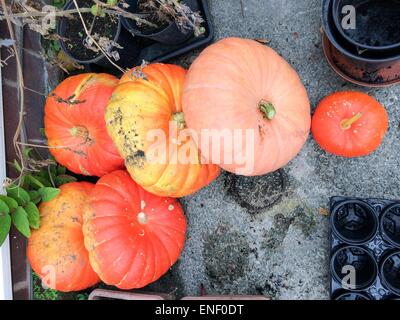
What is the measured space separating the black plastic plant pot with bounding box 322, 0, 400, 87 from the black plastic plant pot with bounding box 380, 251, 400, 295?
0.65m

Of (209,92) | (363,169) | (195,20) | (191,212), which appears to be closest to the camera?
(209,92)

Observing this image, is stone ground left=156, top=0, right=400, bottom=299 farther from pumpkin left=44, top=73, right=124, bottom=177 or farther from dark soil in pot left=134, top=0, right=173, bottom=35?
pumpkin left=44, top=73, right=124, bottom=177

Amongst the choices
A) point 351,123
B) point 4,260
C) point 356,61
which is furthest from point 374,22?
point 4,260

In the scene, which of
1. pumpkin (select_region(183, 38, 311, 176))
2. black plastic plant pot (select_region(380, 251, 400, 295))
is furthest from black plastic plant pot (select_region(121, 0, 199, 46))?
black plastic plant pot (select_region(380, 251, 400, 295))

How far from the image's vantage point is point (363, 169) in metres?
1.77

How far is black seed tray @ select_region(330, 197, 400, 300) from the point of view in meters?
1.60

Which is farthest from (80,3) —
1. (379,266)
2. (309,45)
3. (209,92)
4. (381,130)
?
(379,266)

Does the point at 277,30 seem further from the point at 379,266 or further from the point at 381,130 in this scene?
the point at 379,266

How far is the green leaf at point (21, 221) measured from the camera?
151 centimetres

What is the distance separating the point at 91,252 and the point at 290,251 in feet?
2.64

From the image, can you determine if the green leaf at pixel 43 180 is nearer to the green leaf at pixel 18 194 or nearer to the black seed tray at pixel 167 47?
the green leaf at pixel 18 194

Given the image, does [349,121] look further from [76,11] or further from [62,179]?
[62,179]

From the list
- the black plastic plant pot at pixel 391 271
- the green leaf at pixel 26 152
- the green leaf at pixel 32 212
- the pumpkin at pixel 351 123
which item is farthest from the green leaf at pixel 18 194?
the black plastic plant pot at pixel 391 271

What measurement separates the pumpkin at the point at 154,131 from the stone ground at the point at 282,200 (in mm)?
387
